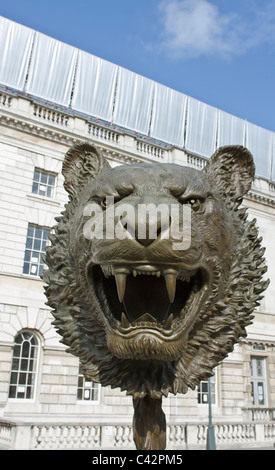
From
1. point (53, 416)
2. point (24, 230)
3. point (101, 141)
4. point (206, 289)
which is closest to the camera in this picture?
point (206, 289)

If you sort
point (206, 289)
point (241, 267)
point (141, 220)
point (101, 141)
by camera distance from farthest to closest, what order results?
point (101, 141)
point (241, 267)
point (206, 289)
point (141, 220)

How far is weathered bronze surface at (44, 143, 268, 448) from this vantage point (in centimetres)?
170

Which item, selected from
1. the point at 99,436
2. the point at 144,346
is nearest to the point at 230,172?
the point at 144,346

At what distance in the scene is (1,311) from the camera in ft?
49.8

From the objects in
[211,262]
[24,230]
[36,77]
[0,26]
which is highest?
[0,26]

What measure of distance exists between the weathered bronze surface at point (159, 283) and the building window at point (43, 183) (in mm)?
15604

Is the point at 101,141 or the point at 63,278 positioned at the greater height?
the point at 101,141

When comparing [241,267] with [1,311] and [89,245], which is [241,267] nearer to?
[89,245]

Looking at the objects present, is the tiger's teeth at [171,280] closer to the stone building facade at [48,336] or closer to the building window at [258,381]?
the stone building facade at [48,336]

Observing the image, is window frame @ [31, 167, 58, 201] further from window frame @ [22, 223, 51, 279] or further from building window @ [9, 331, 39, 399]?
building window @ [9, 331, 39, 399]

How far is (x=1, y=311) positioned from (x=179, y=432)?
768 cm

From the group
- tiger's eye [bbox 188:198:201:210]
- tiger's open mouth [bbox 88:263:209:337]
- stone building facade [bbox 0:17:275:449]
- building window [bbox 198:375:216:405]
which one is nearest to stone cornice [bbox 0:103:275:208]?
stone building facade [bbox 0:17:275:449]

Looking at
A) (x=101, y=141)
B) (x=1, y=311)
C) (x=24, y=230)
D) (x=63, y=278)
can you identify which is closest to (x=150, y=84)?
(x=101, y=141)

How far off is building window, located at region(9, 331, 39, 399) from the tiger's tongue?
14.3 meters
